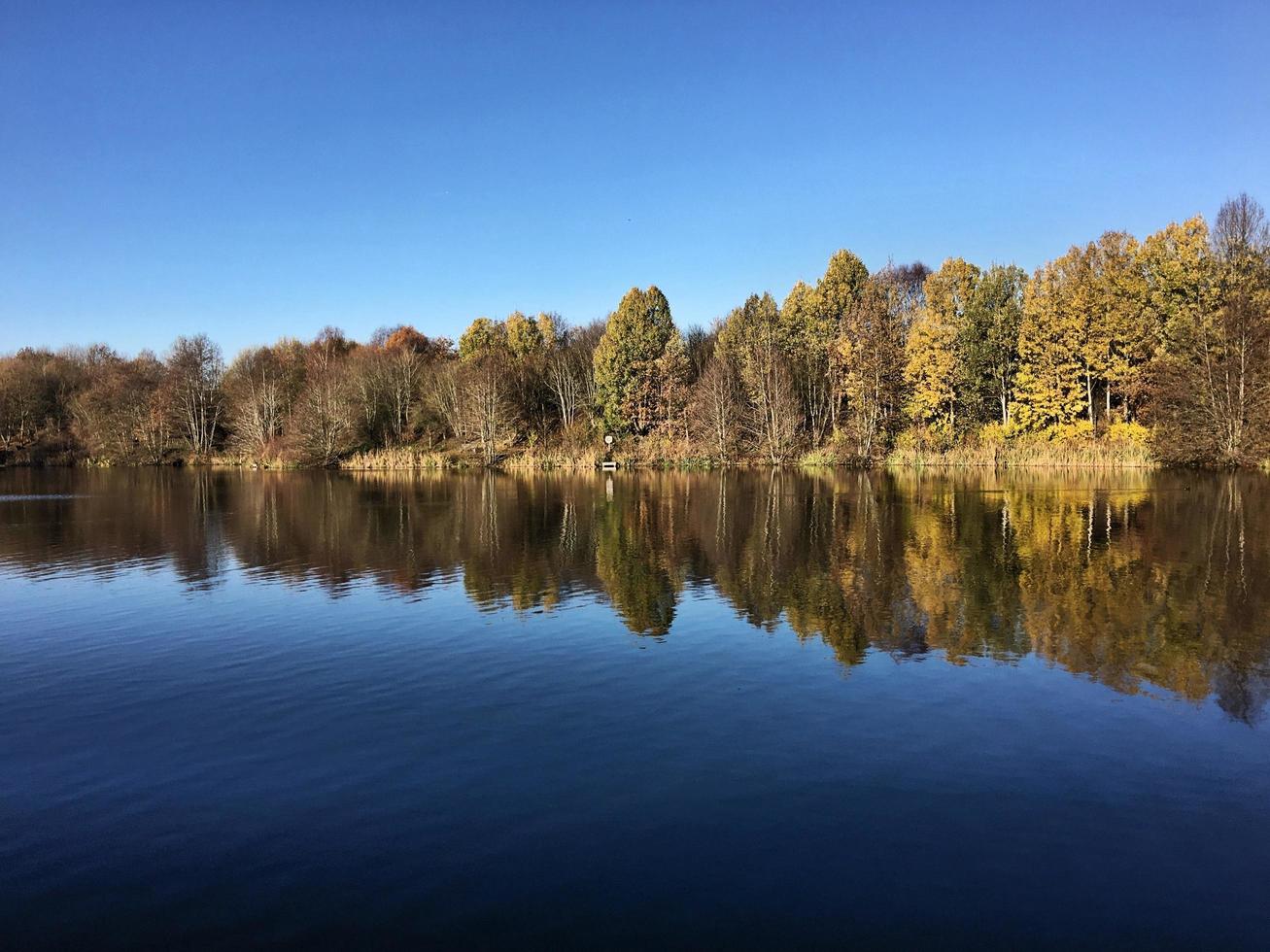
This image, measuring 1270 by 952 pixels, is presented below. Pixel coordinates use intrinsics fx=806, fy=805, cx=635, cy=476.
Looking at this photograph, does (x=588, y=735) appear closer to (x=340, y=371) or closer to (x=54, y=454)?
(x=340, y=371)

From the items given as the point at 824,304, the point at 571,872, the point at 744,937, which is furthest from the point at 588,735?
the point at 824,304

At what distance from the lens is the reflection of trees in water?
1169 centimetres

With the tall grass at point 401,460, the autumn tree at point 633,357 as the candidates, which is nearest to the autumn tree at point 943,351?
the autumn tree at point 633,357

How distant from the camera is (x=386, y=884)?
570 cm

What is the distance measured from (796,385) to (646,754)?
184ft

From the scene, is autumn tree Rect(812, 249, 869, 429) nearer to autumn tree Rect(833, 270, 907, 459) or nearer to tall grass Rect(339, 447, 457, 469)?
autumn tree Rect(833, 270, 907, 459)

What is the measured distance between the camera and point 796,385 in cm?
6162

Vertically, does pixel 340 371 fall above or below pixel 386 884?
above

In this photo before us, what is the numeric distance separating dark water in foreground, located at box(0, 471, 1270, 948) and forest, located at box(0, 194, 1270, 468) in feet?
114

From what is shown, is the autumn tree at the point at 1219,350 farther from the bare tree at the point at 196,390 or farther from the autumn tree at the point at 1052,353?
the bare tree at the point at 196,390

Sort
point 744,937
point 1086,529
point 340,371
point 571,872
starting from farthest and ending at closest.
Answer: point 340,371 → point 1086,529 → point 571,872 → point 744,937

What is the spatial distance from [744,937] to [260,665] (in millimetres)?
8400

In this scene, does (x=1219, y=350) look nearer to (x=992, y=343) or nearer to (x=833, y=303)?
(x=992, y=343)

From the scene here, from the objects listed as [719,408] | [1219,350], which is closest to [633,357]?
[719,408]
